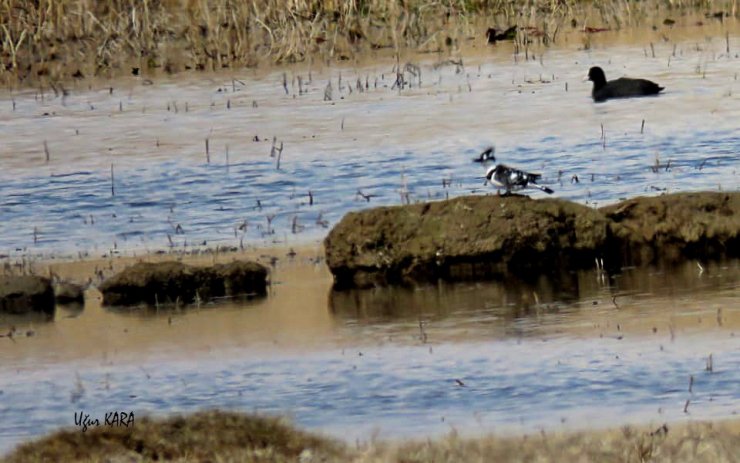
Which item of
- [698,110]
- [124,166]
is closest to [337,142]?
[124,166]

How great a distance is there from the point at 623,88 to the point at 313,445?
14.7m

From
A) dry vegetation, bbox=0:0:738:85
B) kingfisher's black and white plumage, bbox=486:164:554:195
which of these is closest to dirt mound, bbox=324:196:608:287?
kingfisher's black and white plumage, bbox=486:164:554:195

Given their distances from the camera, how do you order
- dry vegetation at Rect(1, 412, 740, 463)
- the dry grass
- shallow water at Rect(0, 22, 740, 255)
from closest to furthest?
dry vegetation at Rect(1, 412, 740, 463), the dry grass, shallow water at Rect(0, 22, 740, 255)

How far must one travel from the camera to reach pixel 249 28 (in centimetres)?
2727

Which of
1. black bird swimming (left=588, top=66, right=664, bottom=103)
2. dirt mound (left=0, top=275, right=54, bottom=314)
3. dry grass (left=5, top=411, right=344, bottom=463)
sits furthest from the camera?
black bird swimming (left=588, top=66, right=664, bottom=103)

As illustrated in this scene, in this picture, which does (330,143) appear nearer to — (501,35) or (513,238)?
(513,238)

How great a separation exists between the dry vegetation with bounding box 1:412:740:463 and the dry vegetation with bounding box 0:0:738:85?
18.7 metres

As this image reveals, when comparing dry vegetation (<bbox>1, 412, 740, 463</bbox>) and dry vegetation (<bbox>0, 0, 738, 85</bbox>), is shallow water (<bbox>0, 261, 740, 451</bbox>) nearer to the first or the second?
dry vegetation (<bbox>1, 412, 740, 463</bbox>)

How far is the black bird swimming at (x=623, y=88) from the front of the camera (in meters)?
21.1

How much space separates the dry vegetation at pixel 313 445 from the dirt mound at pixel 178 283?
426 centimetres

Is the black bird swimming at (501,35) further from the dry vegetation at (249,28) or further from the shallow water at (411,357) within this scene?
the shallow water at (411,357)

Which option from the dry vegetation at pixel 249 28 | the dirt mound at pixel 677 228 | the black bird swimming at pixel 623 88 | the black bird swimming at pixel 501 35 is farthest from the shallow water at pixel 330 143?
the dirt mound at pixel 677 228

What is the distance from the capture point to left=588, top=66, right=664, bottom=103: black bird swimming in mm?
21141

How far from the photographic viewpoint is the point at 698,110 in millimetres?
19766
